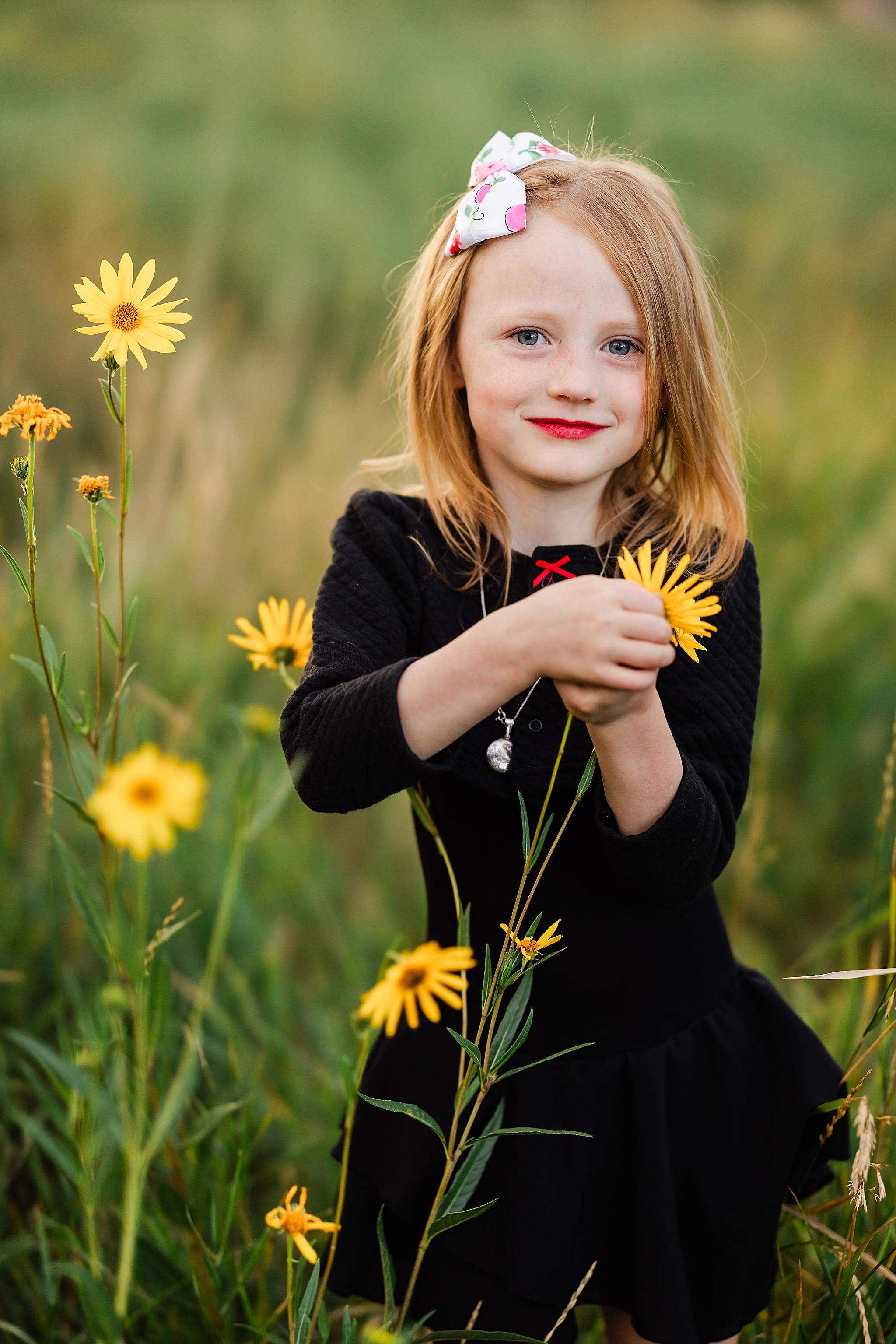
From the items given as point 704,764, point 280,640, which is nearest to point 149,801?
point 280,640

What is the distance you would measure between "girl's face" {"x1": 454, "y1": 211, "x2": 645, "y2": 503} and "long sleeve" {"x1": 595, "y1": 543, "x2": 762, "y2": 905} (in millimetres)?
183

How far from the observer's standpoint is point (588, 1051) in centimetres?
84

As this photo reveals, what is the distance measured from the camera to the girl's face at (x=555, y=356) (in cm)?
76

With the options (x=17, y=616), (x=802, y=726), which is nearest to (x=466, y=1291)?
(x=17, y=616)

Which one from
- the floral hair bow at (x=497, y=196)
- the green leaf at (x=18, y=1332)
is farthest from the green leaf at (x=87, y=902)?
the floral hair bow at (x=497, y=196)

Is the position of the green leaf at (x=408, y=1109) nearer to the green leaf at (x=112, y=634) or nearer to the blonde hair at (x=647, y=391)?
the green leaf at (x=112, y=634)

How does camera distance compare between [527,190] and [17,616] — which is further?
[17,616]

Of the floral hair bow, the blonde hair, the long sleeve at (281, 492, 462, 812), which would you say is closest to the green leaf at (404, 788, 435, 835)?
the long sleeve at (281, 492, 462, 812)

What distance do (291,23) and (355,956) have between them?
3.40 m

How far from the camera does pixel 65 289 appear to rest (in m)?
2.49

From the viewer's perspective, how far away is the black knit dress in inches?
30.5

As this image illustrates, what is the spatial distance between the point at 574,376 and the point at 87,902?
0.54 m

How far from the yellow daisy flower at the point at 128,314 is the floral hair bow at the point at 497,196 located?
1.05 ft

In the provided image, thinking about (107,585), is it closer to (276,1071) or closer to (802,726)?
(276,1071)
